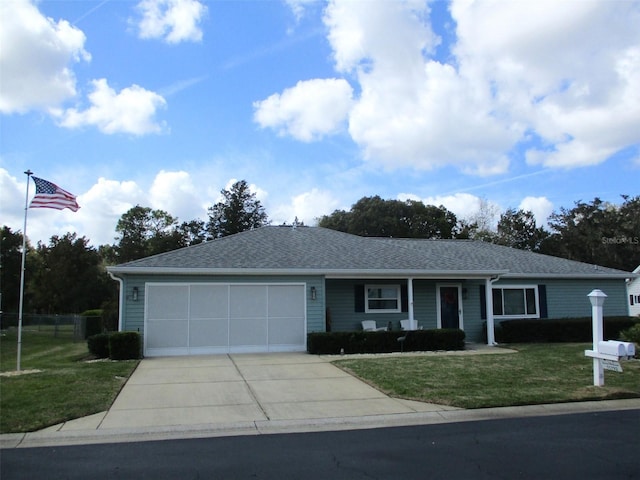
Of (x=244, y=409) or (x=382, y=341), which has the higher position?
(x=382, y=341)

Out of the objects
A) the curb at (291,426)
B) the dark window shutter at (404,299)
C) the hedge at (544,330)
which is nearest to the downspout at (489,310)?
the hedge at (544,330)

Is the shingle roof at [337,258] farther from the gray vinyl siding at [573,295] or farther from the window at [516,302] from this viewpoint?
the window at [516,302]

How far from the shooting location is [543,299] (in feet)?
66.1

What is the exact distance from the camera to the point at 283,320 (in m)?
16.5

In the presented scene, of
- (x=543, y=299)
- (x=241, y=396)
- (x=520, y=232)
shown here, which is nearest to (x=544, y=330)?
(x=543, y=299)

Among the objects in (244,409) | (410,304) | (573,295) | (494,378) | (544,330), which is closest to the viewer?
(244,409)

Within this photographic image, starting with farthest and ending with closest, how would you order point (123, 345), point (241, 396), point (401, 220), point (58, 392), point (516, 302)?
point (401, 220)
point (516, 302)
point (123, 345)
point (241, 396)
point (58, 392)

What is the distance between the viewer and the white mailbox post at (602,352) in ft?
31.1

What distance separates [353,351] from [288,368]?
3.51 metres

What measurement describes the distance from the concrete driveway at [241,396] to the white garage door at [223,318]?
2145 millimetres

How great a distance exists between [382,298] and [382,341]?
9.52 feet

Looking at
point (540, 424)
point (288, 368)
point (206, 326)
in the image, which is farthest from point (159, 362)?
point (540, 424)

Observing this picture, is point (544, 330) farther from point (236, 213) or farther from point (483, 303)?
point (236, 213)

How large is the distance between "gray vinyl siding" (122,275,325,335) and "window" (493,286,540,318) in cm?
727
